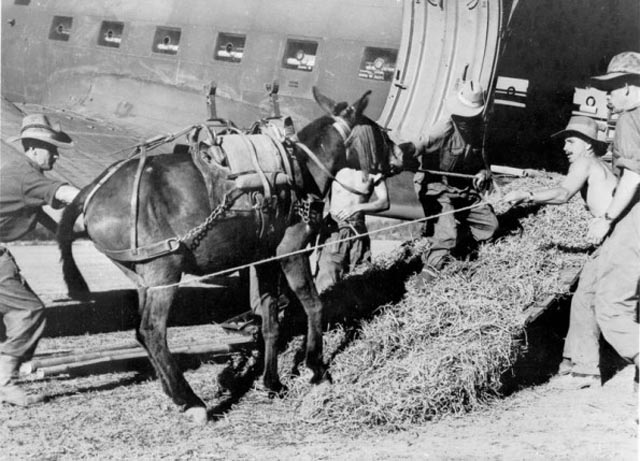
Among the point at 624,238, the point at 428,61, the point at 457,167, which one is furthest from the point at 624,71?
the point at 428,61

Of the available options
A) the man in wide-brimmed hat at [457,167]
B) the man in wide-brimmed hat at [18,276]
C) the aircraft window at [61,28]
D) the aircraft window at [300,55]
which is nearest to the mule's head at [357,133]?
the man in wide-brimmed hat at [457,167]

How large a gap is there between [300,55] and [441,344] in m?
6.05

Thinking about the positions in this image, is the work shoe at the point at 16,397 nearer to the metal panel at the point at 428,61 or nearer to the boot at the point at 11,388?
the boot at the point at 11,388

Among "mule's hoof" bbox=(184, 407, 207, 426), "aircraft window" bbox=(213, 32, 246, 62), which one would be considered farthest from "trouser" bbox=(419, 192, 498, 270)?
"aircraft window" bbox=(213, 32, 246, 62)

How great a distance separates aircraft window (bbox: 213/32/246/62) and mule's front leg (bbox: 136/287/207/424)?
647 cm

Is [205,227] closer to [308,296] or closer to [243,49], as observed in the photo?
[308,296]

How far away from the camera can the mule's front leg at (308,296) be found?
17.4 feet

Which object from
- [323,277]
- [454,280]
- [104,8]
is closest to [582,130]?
[454,280]

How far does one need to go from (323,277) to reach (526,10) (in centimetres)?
827

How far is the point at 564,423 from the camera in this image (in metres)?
5.01

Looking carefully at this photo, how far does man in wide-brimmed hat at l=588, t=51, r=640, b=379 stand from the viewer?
5.10 m

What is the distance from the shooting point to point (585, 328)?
5875mm

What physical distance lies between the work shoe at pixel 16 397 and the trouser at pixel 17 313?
0.73 ft

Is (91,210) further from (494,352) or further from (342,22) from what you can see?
(342,22)
